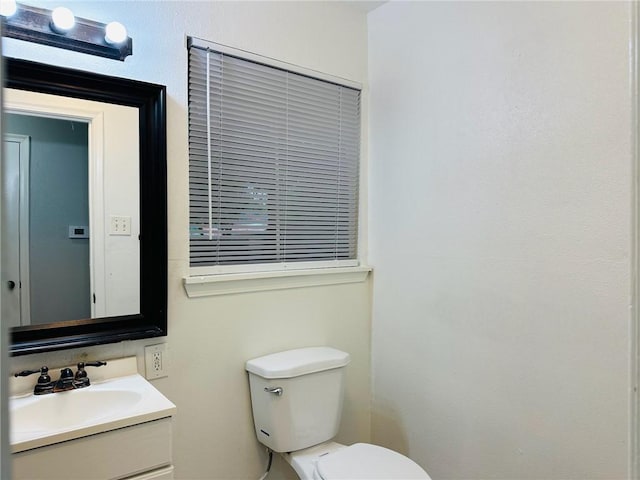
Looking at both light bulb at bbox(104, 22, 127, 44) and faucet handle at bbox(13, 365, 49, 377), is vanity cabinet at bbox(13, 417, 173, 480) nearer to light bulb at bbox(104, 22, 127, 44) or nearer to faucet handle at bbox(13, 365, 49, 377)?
faucet handle at bbox(13, 365, 49, 377)

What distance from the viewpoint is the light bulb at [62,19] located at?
Result: 4.35ft

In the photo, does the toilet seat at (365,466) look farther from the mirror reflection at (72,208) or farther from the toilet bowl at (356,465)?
the mirror reflection at (72,208)

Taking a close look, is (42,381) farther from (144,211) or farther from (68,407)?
(144,211)

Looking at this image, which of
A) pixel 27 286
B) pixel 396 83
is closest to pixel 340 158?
pixel 396 83

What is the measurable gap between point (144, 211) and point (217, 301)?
0.46 m

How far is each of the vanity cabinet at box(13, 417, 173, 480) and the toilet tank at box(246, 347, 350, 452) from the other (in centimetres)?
56

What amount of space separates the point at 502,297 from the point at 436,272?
32cm

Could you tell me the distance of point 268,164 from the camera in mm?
1956

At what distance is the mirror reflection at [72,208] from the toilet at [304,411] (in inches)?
24.1

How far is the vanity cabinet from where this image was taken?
1059 millimetres

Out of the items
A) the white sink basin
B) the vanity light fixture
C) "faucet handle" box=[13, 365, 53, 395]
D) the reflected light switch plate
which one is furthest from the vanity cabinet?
the vanity light fixture

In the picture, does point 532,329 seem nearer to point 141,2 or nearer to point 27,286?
point 27,286

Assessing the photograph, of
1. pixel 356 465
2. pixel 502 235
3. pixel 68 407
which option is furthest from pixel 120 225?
pixel 502 235

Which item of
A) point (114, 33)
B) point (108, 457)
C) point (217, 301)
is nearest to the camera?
point (108, 457)
